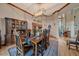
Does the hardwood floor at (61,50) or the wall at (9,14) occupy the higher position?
the wall at (9,14)

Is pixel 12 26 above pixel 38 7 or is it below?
below

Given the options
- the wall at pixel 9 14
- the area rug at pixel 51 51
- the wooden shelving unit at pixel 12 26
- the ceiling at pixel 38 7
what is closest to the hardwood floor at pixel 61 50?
the area rug at pixel 51 51

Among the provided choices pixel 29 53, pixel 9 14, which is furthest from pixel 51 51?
pixel 9 14

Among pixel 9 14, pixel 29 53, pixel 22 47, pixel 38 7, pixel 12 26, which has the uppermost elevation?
pixel 38 7

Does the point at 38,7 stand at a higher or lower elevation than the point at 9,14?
higher

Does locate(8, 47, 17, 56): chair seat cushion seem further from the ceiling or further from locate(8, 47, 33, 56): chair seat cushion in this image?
the ceiling

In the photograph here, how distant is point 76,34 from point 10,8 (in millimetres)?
1202

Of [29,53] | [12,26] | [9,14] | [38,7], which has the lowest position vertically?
[29,53]

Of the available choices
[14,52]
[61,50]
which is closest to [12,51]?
[14,52]

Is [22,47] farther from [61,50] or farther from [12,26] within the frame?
[61,50]

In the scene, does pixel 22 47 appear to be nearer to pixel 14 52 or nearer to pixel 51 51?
pixel 14 52

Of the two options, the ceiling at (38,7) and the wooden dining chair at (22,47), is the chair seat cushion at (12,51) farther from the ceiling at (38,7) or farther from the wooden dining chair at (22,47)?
the ceiling at (38,7)

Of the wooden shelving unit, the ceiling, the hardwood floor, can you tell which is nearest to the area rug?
the hardwood floor

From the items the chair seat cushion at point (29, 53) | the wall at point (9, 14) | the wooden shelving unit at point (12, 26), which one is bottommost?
the chair seat cushion at point (29, 53)
